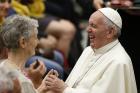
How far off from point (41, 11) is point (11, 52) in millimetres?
3391

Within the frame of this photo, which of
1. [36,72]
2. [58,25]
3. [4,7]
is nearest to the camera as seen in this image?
[36,72]

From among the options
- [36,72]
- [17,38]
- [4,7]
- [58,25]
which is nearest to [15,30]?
[17,38]

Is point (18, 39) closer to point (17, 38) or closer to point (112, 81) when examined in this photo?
point (17, 38)

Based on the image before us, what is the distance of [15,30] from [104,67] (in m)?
1.08

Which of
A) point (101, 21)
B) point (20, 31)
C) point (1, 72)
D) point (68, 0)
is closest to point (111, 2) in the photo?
point (101, 21)

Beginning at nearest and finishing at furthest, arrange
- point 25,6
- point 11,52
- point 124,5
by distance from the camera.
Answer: point 11,52
point 124,5
point 25,6

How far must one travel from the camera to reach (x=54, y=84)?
7.07 m

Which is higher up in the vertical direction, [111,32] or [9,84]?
[9,84]

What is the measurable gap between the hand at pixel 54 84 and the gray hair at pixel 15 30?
0.56 meters

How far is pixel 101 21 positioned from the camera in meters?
7.36

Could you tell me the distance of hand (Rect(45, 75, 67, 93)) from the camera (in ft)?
23.0

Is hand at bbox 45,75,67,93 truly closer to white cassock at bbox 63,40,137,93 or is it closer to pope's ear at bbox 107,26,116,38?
white cassock at bbox 63,40,137,93

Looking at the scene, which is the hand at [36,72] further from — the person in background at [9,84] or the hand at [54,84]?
the person in background at [9,84]

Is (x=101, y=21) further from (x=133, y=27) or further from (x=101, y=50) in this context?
(x=133, y=27)
